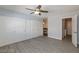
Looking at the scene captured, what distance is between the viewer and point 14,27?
570cm

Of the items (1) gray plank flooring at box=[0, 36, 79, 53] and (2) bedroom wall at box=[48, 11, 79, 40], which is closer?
(1) gray plank flooring at box=[0, 36, 79, 53]

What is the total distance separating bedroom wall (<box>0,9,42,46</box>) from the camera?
4871mm

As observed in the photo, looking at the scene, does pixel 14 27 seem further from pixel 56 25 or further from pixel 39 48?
pixel 56 25

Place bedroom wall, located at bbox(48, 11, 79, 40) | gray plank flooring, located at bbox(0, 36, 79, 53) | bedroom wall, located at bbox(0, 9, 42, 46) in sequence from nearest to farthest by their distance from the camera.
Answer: gray plank flooring, located at bbox(0, 36, 79, 53)
bedroom wall, located at bbox(0, 9, 42, 46)
bedroom wall, located at bbox(48, 11, 79, 40)

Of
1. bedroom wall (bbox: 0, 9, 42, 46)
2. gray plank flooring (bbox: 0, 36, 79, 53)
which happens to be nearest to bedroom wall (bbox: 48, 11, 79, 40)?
bedroom wall (bbox: 0, 9, 42, 46)

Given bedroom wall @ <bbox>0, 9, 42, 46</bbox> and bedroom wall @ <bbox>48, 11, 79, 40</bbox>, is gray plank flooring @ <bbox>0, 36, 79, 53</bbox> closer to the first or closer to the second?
bedroom wall @ <bbox>0, 9, 42, 46</bbox>

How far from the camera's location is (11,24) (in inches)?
213

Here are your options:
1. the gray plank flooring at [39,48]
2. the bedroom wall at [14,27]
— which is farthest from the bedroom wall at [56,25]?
the gray plank flooring at [39,48]

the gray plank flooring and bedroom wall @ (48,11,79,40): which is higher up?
bedroom wall @ (48,11,79,40)

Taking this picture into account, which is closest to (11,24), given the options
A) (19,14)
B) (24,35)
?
(19,14)

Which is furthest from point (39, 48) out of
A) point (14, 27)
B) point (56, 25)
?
point (56, 25)

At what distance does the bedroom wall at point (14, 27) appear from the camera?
4.87m
